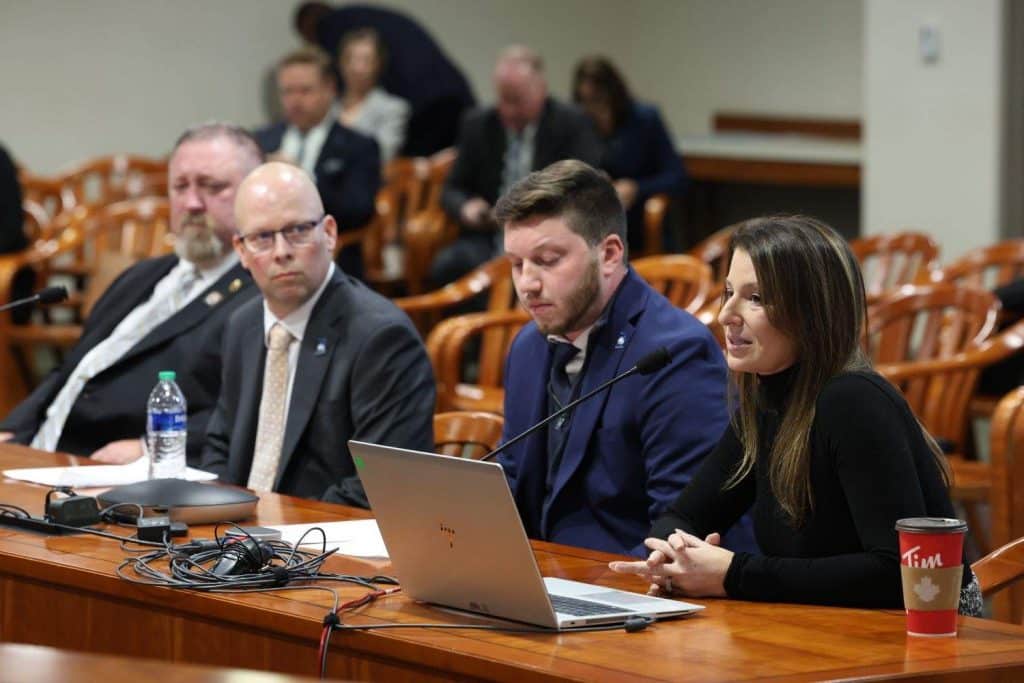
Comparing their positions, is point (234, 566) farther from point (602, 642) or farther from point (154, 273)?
point (154, 273)

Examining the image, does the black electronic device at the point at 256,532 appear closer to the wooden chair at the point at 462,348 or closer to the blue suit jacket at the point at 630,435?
the blue suit jacket at the point at 630,435

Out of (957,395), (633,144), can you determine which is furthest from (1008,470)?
(633,144)

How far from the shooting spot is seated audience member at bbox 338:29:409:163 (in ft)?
31.0

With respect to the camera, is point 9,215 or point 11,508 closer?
point 11,508

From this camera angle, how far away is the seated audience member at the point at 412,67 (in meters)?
10.1

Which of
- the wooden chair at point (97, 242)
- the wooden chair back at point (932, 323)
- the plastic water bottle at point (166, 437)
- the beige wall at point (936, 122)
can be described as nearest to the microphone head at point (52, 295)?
the plastic water bottle at point (166, 437)

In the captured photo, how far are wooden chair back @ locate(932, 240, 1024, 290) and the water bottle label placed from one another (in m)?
3.12

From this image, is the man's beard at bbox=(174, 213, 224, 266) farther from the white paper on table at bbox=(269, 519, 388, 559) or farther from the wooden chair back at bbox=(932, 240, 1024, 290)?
the wooden chair back at bbox=(932, 240, 1024, 290)

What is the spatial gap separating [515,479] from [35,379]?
4393 millimetres

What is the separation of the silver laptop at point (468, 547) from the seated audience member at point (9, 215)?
4.81m

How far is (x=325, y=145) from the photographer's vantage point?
7.55 metres

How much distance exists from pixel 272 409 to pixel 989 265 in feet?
10.8

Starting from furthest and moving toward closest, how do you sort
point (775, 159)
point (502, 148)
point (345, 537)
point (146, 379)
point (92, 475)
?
point (775, 159) < point (502, 148) < point (146, 379) < point (92, 475) < point (345, 537)

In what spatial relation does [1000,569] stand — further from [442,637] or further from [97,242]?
[97,242]
